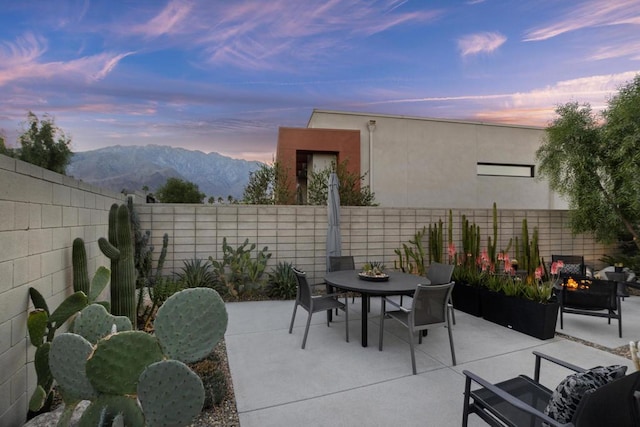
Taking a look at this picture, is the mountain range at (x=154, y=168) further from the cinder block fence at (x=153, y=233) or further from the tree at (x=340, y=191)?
the cinder block fence at (x=153, y=233)

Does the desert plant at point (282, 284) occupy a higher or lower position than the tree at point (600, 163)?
lower

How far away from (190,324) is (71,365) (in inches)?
19.0

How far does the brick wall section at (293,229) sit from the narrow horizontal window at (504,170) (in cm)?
493

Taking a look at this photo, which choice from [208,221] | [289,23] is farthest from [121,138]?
[289,23]

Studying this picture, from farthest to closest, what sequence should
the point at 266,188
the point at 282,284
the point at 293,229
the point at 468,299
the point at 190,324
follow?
the point at 266,188 < the point at 293,229 < the point at 282,284 < the point at 468,299 < the point at 190,324

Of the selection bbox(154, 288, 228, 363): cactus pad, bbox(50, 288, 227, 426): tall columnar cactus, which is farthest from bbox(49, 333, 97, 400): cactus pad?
bbox(154, 288, 228, 363): cactus pad

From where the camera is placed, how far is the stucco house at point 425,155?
35.2 feet

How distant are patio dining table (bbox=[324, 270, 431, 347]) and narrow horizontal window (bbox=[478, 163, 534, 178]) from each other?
31.4 ft

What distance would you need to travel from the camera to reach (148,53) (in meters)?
6.69

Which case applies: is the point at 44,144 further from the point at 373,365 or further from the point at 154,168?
the point at 154,168

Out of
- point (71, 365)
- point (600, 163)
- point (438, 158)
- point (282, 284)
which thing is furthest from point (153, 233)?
point (438, 158)

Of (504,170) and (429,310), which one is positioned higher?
(504,170)

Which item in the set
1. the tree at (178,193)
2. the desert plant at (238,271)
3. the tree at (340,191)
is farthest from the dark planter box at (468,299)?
→ the tree at (178,193)

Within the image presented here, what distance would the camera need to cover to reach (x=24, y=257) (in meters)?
1.88
